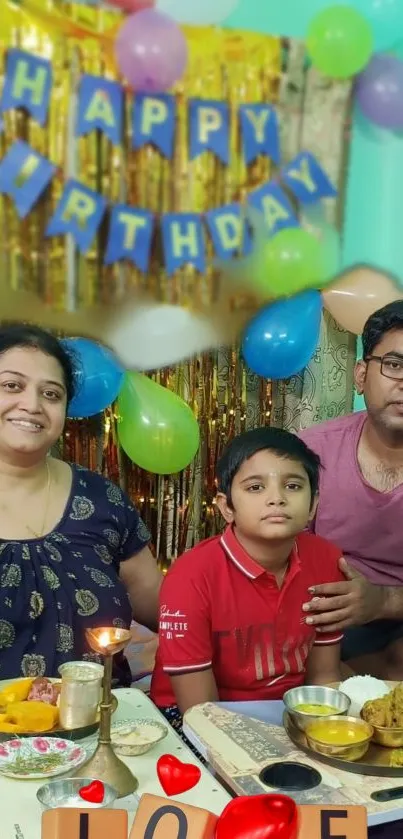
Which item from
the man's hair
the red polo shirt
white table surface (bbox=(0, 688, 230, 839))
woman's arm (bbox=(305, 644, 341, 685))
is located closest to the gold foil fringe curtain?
the man's hair

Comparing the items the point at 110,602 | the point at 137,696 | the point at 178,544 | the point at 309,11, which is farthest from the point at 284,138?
the point at 137,696

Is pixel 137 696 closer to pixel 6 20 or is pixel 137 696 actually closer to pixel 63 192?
pixel 63 192

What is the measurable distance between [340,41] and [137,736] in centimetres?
224

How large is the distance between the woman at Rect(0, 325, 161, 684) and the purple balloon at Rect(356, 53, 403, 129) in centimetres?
147

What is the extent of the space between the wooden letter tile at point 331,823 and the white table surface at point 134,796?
16 cm

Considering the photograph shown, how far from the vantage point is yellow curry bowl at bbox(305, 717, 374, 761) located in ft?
4.03

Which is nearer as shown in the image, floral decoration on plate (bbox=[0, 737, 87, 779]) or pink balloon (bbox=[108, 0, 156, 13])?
floral decoration on plate (bbox=[0, 737, 87, 779])

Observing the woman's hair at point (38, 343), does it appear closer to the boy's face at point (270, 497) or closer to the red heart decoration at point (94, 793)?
the boy's face at point (270, 497)

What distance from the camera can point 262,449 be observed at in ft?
5.64

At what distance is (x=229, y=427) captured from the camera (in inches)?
128

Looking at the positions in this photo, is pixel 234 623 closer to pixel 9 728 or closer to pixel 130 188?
pixel 9 728

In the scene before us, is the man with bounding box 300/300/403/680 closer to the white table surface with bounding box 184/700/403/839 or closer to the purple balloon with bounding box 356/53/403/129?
the white table surface with bounding box 184/700/403/839

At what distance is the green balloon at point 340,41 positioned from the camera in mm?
2715

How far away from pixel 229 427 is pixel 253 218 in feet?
2.59
